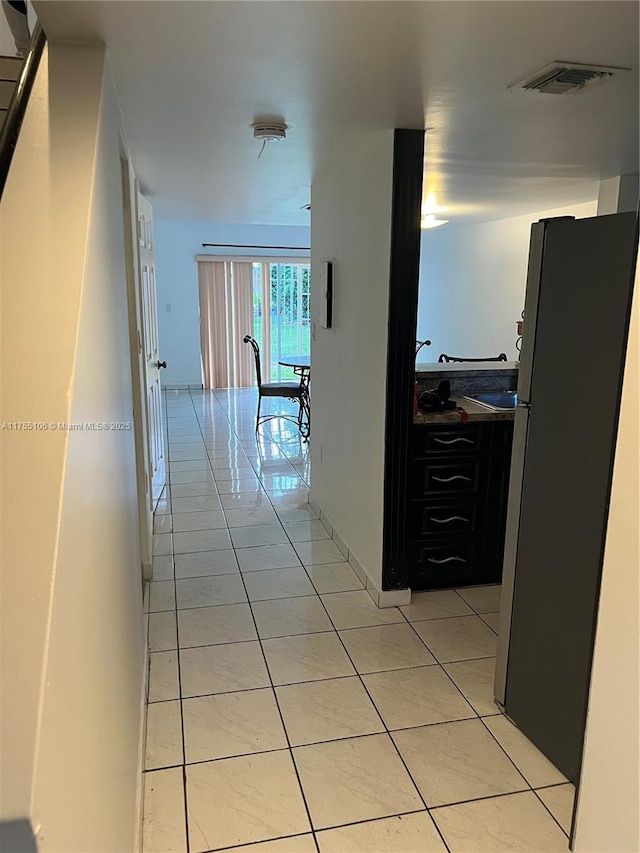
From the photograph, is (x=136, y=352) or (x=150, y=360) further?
(x=150, y=360)

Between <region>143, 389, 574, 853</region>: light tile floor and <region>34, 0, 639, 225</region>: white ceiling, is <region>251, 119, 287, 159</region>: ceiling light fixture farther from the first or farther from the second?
<region>143, 389, 574, 853</region>: light tile floor

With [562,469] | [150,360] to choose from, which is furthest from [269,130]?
[150,360]

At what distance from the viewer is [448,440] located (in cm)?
299

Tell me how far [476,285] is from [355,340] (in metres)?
3.73

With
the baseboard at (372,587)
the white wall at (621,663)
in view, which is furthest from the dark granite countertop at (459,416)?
the white wall at (621,663)

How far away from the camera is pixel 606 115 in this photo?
89.3 inches

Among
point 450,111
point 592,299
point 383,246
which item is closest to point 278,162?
point 383,246

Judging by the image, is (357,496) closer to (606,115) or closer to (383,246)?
(383,246)

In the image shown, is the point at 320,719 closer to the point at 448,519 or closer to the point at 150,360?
the point at 448,519

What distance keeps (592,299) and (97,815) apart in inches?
67.1

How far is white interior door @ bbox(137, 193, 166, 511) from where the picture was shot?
3.75m

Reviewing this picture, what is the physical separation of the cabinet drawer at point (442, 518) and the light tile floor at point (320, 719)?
34cm

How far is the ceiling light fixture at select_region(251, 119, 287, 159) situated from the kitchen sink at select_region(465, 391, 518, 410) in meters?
1.71

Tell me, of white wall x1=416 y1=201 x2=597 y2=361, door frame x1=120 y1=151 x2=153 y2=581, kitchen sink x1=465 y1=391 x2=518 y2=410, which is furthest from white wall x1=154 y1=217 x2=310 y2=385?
kitchen sink x1=465 y1=391 x2=518 y2=410
